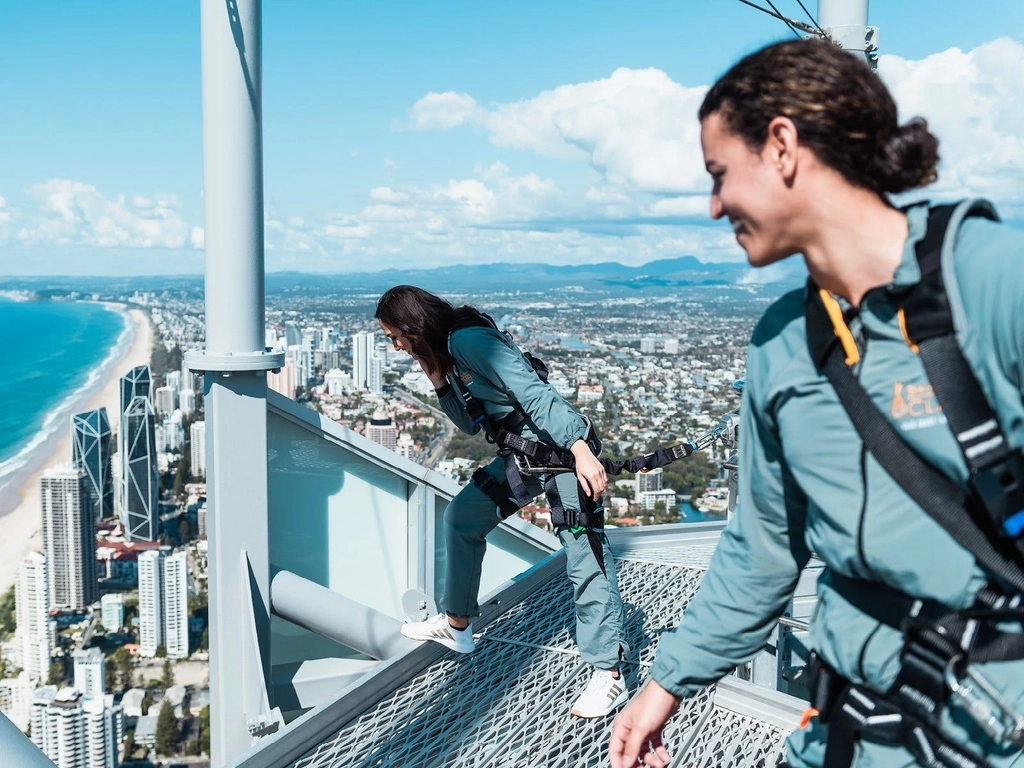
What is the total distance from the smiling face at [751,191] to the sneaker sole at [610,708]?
202 cm

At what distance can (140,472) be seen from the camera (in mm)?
15867

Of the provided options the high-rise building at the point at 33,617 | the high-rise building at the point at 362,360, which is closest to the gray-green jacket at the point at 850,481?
the high-rise building at the point at 362,360

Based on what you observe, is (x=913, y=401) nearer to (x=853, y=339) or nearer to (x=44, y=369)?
(x=853, y=339)

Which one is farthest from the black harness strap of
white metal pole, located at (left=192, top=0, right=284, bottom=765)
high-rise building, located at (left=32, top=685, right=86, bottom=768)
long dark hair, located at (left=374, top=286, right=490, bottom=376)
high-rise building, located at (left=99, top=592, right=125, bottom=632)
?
high-rise building, located at (left=99, top=592, right=125, bottom=632)

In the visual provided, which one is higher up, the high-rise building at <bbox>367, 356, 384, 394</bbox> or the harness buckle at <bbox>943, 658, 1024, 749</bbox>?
the harness buckle at <bbox>943, 658, 1024, 749</bbox>

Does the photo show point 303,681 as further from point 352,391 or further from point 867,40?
point 352,391

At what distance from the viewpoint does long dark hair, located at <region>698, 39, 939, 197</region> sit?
109 centimetres

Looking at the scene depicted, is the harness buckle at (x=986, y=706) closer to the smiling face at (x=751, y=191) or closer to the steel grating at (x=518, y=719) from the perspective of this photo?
the smiling face at (x=751, y=191)

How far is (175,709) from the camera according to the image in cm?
1248

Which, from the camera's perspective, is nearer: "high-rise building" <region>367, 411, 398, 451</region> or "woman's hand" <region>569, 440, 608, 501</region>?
"woman's hand" <region>569, 440, 608, 501</region>

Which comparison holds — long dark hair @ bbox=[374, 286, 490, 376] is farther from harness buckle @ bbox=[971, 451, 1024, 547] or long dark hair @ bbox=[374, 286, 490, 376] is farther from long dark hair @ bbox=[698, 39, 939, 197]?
harness buckle @ bbox=[971, 451, 1024, 547]

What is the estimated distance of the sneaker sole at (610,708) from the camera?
9.40ft

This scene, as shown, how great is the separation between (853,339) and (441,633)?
96.5 inches

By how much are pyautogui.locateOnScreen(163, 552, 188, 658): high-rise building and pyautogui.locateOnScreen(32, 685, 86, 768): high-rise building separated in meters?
2.50
